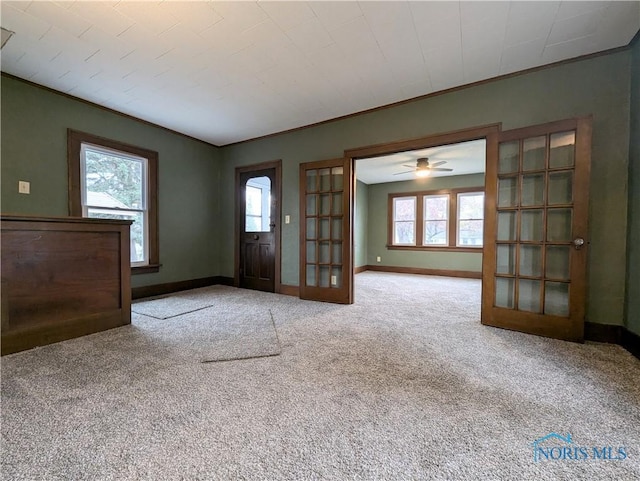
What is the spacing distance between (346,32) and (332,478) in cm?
279

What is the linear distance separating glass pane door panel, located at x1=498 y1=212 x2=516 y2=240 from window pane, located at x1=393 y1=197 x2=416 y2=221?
13.7 feet

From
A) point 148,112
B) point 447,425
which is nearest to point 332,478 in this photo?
point 447,425

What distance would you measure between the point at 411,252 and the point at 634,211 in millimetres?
4648

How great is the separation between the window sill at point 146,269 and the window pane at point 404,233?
5405 millimetres

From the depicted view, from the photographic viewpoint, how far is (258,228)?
467cm

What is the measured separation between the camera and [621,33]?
2.12m

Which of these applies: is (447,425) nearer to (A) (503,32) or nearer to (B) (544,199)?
(B) (544,199)

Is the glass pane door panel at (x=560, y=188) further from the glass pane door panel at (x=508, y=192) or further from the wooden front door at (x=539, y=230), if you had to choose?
the glass pane door panel at (x=508, y=192)

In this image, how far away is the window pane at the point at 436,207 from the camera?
255 inches

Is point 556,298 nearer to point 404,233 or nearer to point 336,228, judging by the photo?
point 336,228

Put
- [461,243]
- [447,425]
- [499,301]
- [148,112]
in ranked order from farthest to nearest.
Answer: [461,243], [148,112], [499,301], [447,425]

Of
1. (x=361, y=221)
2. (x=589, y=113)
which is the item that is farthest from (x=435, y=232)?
(x=589, y=113)

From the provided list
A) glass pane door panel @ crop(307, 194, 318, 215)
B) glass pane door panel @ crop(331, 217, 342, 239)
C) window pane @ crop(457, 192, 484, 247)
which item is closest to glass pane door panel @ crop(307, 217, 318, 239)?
glass pane door panel @ crop(307, 194, 318, 215)

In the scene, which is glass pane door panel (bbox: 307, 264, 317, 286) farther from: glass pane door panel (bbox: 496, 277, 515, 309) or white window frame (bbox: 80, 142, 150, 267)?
white window frame (bbox: 80, 142, 150, 267)
